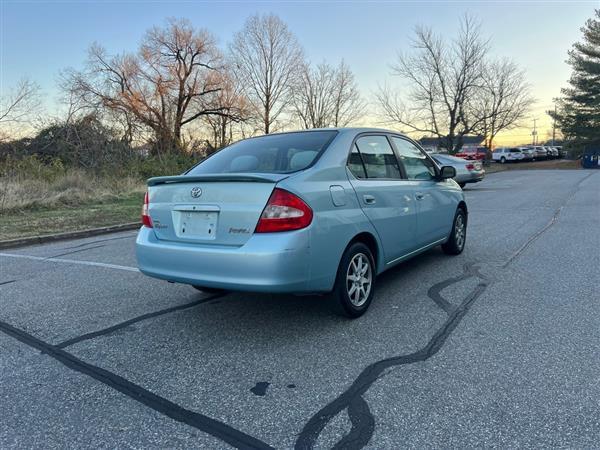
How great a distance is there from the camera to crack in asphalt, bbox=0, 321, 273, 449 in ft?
7.64

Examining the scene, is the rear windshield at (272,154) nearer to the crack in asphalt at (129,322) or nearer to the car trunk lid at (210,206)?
the car trunk lid at (210,206)

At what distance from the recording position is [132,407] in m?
2.63

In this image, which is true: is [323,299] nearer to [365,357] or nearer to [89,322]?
[365,357]

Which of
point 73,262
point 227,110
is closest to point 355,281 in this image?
point 73,262

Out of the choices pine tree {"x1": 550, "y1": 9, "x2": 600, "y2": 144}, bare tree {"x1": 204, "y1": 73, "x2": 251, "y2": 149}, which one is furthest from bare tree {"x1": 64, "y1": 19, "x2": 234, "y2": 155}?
pine tree {"x1": 550, "y1": 9, "x2": 600, "y2": 144}

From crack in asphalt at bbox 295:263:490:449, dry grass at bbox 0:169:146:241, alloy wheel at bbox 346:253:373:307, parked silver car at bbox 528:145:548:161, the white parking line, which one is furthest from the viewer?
parked silver car at bbox 528:145:548:161

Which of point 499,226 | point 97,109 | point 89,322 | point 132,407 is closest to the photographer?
point 132,407

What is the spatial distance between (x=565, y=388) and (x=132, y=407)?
2.58 m

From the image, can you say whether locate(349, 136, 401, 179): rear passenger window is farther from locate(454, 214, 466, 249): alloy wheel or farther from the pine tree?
the pine tree

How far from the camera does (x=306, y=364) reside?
3113 millimetres

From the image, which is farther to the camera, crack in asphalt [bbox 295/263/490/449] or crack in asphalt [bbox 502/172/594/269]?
crack in asphalt [bbox 502/172/594/269]

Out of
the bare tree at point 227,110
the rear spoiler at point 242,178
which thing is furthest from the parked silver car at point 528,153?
the rear spoiler at point 242,178

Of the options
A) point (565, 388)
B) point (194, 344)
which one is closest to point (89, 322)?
point (194, 344)

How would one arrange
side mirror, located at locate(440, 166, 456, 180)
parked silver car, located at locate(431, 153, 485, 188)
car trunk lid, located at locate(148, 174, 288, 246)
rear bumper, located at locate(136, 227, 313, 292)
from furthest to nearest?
1. parked silver car, located at locate(431, 153, 485, 188)
2. side mirror, located at locate(440, 166, 456, 180)
3. car trunk lid, located at locate(148, 174, 288, 246)
4. rear bumper, located at locate(136, 227, 313, 292)
